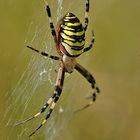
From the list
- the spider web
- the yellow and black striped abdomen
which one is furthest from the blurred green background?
the yellow and black striped abdomen

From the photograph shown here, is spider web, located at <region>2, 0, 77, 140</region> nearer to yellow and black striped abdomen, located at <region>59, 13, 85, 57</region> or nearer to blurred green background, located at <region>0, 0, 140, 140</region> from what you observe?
blurred green background, located at <region>0, 0, 140, 140</region>

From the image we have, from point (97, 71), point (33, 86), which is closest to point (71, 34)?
point (33, 86)

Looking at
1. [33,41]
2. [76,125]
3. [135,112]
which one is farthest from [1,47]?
[135,112]

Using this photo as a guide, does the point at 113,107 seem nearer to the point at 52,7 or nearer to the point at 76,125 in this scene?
the point at 76,125

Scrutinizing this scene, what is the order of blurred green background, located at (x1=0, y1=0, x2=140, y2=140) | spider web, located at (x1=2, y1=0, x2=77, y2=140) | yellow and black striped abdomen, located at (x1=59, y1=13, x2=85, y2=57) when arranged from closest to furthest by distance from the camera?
yellow and black striped abdomen, located at (x1=59, y1=13, x2=85, y2=57)
spider web, located at (x1=2, y1=0, x2=77, y2=140)
blurred green background, located at (x1=0, y1=0, x2=140, y2=140)

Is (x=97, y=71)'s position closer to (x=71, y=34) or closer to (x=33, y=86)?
(x=33, y=86)
